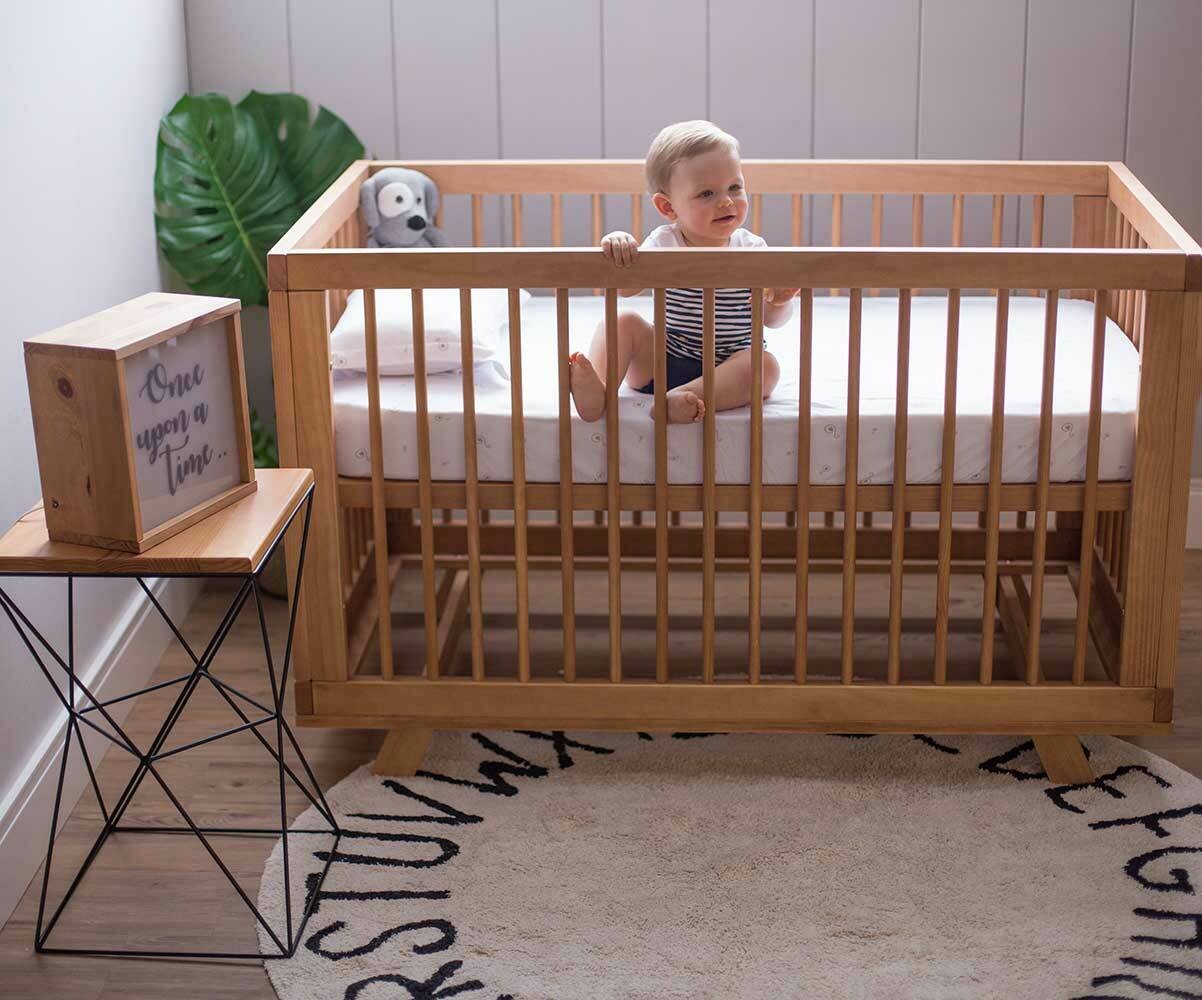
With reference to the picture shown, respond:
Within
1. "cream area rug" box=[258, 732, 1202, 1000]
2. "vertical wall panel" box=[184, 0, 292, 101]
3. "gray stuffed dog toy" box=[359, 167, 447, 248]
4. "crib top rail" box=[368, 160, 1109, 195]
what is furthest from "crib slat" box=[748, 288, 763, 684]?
"vertical wall panel" box=[184, 0, 292, 101]

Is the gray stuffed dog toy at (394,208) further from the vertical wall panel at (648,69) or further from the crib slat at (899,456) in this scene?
the crib slat at (899,456)

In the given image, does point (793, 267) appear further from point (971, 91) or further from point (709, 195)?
point (971, 91)

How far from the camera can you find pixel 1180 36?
2.83 metres

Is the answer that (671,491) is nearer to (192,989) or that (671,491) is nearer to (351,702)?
(351,702)

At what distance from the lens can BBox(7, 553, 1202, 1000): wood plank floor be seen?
1.82 metres

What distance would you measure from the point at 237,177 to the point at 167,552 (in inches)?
51.6

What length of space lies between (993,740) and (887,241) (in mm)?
1071

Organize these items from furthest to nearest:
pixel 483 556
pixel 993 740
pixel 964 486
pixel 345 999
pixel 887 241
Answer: pixel 887 241
pixel 483 556
pixel 993 740
pixel 964 486
pixel 345 999

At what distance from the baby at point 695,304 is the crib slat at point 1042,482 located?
0.35 metres

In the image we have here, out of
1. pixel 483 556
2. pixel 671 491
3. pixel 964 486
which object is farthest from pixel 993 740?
pixel 483 556

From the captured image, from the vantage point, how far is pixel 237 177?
2.78 meters

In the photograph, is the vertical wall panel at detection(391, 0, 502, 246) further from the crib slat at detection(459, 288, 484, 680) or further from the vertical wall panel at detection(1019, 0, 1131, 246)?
the vertical wall panel at detection(1019, 0, 1131, 246)

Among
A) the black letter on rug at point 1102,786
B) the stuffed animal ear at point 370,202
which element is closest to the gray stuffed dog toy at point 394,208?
the stuffed animal ear at point 370,202

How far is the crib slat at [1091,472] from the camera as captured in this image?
1958mm
